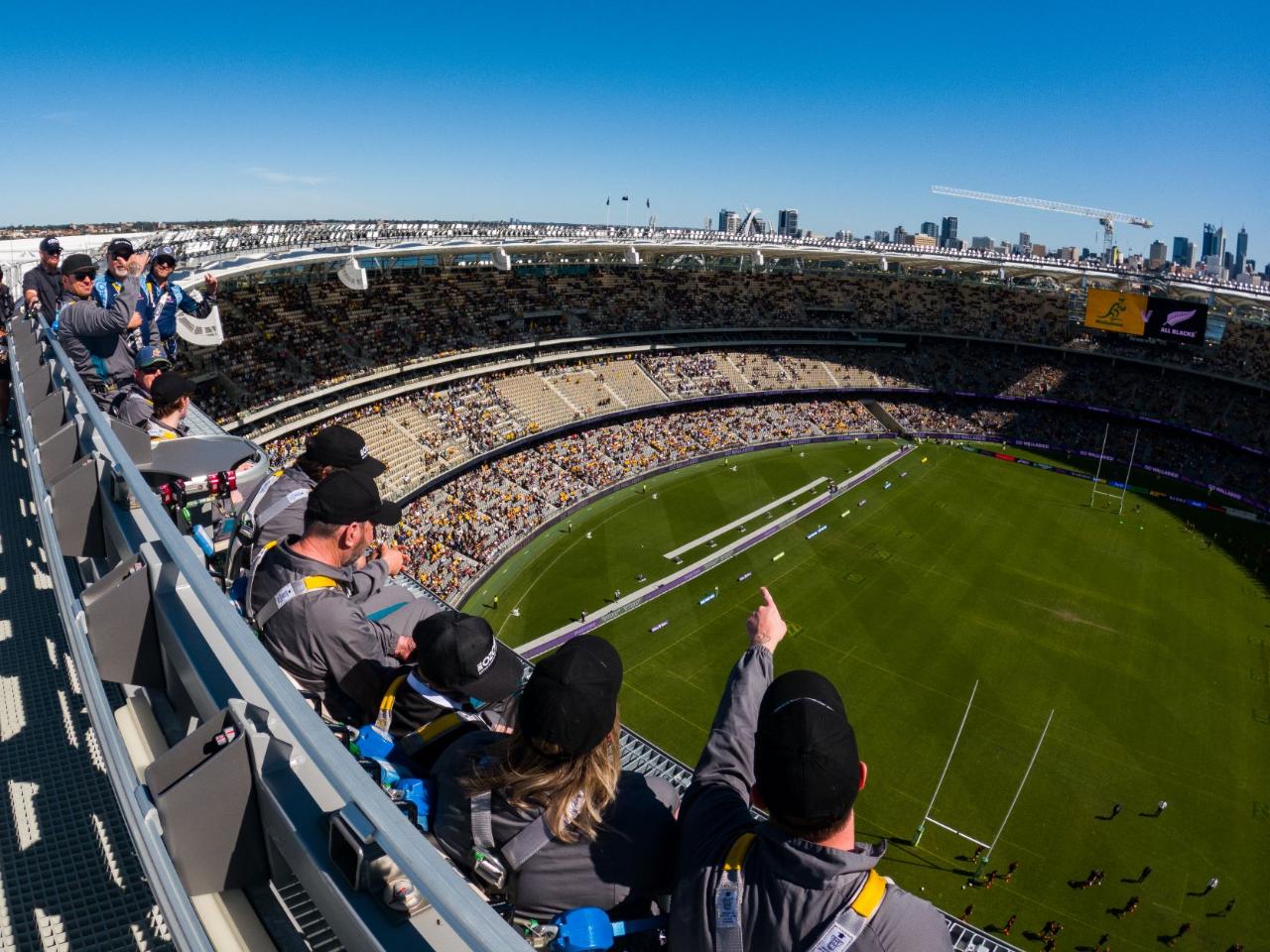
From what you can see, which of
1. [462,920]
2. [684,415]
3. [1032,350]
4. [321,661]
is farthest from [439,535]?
[1032,350]

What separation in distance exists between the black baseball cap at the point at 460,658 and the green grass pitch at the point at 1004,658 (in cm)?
2028

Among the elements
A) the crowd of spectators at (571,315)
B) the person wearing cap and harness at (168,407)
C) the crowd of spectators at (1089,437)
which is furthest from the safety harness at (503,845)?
the crowd of spectators at (1089,437)

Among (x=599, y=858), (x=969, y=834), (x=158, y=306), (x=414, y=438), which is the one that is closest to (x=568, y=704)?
(x=599, y=858)

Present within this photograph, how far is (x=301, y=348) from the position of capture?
41281 mm

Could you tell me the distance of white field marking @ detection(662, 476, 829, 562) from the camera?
126 ft

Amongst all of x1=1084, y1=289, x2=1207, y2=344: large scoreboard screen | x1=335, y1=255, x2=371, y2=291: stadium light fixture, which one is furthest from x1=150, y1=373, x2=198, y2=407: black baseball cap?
x1=1084, y1=289, x2=1207, y2=344: large scoreboard screen

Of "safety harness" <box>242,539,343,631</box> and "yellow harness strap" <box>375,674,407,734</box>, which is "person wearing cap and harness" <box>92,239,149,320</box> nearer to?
"safety harness" <box>242,539,343,631</box>

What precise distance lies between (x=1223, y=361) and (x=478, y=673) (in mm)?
72210

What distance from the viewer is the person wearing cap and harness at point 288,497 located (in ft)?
18.5

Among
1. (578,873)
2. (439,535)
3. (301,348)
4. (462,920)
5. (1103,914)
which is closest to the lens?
(462,920)

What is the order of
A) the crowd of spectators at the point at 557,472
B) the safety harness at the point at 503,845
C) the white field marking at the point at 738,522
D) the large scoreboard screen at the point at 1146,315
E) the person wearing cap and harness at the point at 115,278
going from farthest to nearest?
1. the large scoreboard screen at the point at 1146,315
2. the white field marking at the point at 738,522
3. the crowd of spectators at the point at 557,472
4. the person wearing cap and harness at the point at 115,278
5. the safety harness at the point at 503,845

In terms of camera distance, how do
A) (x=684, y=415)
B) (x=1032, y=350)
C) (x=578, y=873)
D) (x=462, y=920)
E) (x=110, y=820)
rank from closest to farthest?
(x=462, y=920) < (x=578, y=873) < (x=110, y=820) < (x=684, y=415) < (x=1032, y=350)

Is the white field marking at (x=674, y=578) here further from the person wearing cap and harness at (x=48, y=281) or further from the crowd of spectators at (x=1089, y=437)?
the person wearing cap and harness at (x=48, y=281)

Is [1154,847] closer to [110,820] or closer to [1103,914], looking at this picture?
[1103,914]
